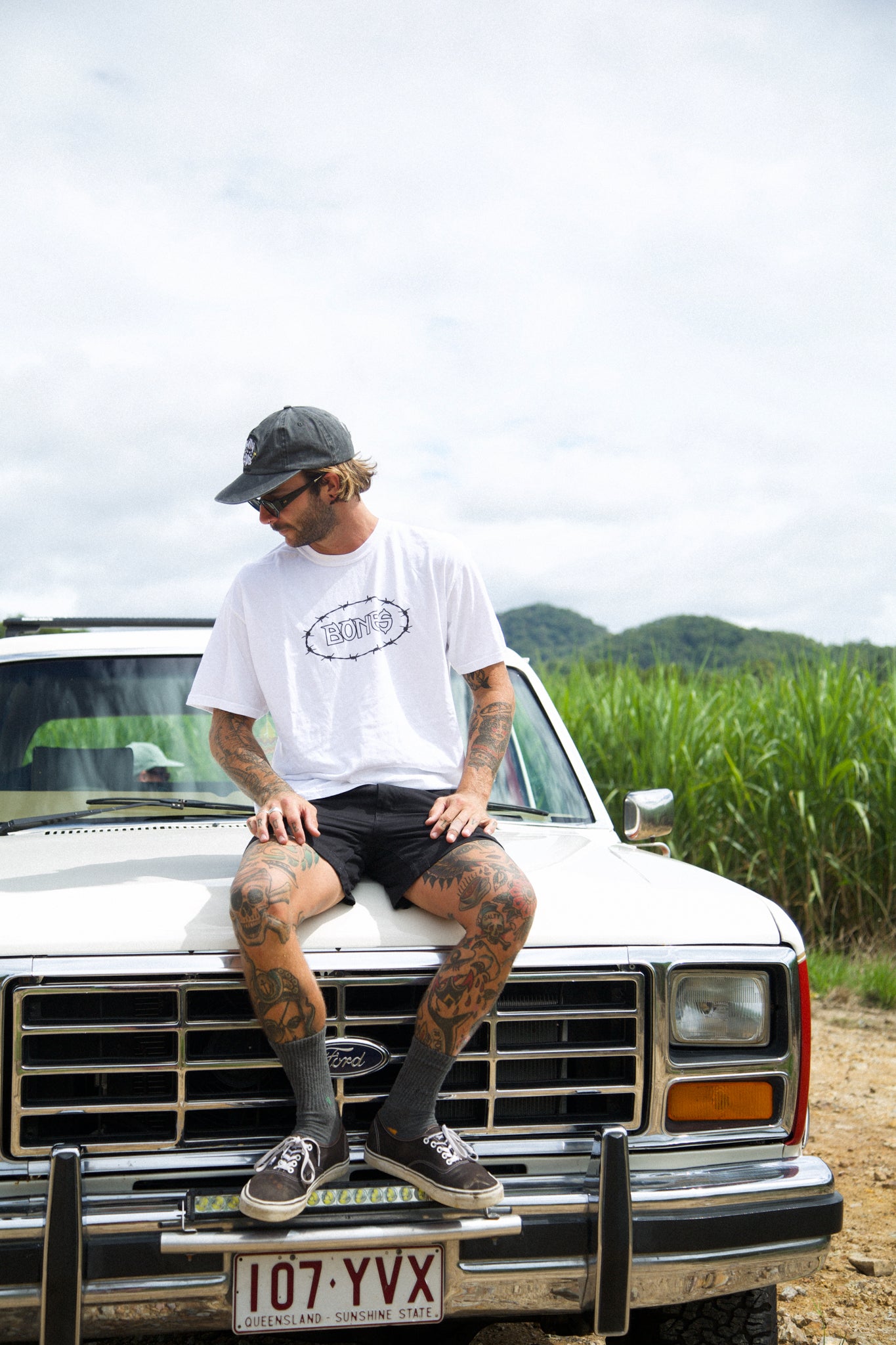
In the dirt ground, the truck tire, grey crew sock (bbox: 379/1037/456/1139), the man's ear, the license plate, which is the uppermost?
the man's ear

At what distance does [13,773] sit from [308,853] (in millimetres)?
1495

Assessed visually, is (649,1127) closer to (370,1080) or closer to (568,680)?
(370,1080)

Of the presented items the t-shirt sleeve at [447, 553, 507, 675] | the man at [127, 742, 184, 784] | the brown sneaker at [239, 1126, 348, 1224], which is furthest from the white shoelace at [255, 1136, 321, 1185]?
the man at [127, 742, 184, 784]

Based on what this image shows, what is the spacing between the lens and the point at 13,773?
364 centimetres

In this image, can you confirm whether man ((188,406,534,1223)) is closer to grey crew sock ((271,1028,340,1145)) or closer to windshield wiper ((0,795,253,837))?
grey crew sock ((271,1028,340,1145))

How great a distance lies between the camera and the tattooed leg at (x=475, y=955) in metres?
2.28

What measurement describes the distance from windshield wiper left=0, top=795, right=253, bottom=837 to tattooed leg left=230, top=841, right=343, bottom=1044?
101 cm

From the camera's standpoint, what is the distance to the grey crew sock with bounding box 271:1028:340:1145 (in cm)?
225

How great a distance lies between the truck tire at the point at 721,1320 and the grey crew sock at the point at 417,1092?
0.80 meters

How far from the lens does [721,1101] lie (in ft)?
8.17

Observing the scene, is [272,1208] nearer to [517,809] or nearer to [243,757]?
[243,757]

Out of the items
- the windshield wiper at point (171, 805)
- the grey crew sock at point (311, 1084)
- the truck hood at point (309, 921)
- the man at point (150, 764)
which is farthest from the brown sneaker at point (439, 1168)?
the man at point (150, 764)

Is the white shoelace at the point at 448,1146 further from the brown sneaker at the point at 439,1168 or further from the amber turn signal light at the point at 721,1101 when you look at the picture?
the amber turn signal light at the point at 721,1101

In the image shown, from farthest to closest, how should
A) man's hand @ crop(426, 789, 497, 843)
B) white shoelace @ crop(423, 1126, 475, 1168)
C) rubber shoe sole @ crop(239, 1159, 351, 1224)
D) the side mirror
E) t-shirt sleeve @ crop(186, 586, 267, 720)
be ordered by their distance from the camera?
the side mirror → t-shirt sleeve @ crop(186, 586, 267, 720) → man's hand @ crop(426, 789, 497, 843) → white shoelace @ crop(423, 1126, 475, 1168) → rubber shoe sole @ crop(239, 1159, 351, 1224)
